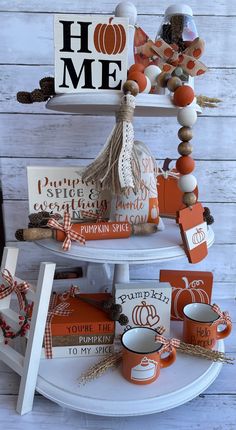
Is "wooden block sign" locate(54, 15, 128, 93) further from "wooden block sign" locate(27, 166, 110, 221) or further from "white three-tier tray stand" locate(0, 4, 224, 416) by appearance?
"wooden block sign" locate(27, 166, 110, 221)

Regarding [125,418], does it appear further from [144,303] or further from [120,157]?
[120,157]

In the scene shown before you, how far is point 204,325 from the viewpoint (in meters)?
0.79

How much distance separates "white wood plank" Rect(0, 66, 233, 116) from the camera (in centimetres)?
98

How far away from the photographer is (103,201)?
0.79m

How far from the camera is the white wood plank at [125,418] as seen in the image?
684 millimetres

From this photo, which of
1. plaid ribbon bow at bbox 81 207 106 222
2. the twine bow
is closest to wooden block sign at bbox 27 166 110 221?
plaid ribbon bow at bbox 81 207 106 222

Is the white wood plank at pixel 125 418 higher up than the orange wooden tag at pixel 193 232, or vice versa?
the orange wooden tag at pixel 193 232

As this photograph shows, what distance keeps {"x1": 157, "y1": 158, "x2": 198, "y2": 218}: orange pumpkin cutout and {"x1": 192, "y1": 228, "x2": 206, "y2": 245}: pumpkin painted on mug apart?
16 cm

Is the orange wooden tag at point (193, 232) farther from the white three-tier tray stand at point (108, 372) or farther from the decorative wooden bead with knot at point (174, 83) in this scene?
the decorative wooden bead with knot at point (174, 83)

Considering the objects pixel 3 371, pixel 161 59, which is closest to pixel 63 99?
pixel 161 59

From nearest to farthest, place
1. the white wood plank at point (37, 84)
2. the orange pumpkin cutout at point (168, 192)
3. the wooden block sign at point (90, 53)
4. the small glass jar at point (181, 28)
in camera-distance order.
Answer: the wooden block sign at point (90, 53), the small glass jar at point (181, 28), the orange pumpkin cutout at point (168, 192), the white wood plank at point (37, 84)

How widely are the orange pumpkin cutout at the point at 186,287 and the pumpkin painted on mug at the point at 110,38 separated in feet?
1.80

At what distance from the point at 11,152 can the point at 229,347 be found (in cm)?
78

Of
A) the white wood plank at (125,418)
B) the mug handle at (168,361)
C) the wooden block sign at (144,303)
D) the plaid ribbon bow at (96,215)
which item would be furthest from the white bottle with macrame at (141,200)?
the white wood plank at (125,418)
